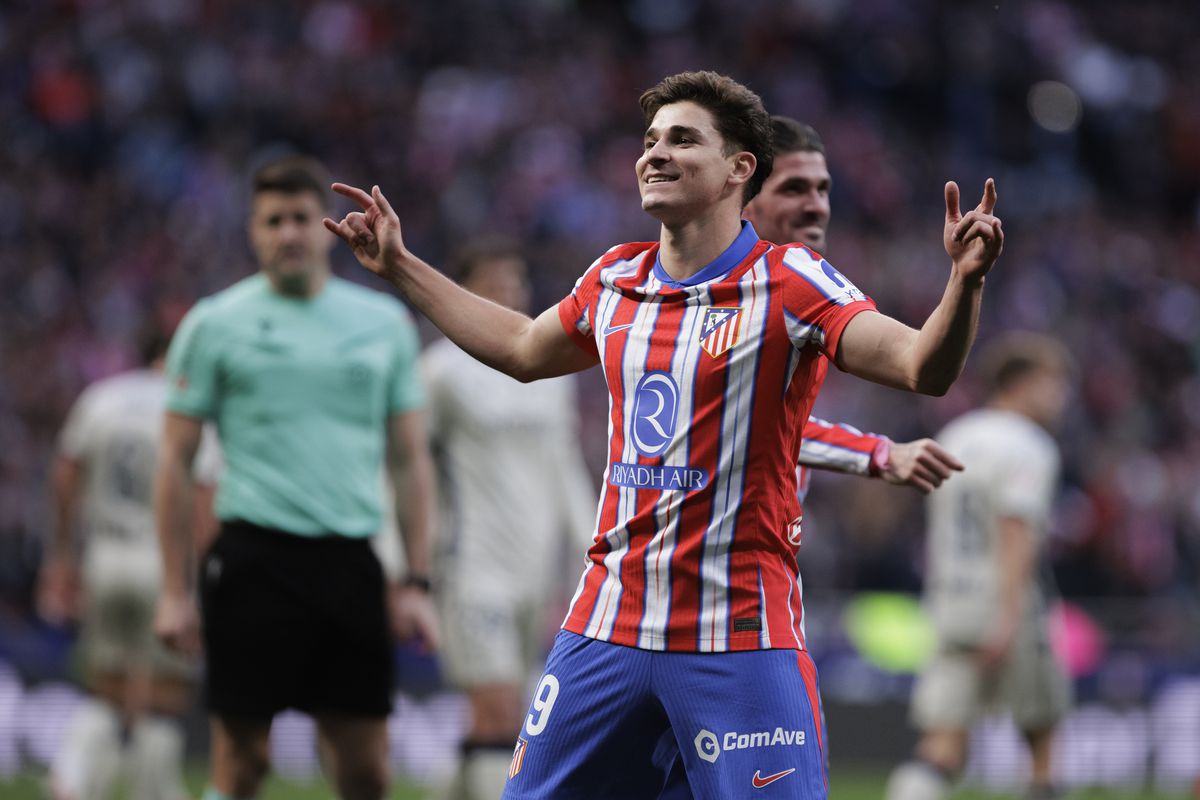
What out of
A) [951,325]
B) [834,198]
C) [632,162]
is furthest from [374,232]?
[834,198]

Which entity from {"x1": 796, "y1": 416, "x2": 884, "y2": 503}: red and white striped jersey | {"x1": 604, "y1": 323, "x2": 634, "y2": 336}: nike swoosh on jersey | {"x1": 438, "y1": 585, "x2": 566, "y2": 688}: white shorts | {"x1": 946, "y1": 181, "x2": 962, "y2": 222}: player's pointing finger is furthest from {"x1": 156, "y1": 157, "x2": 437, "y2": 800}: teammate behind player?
{"x1": 946, "y1": 181, "x2": 962, "y2": 222}: player's pointing finger

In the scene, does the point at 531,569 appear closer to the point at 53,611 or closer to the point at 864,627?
the point at 53,611

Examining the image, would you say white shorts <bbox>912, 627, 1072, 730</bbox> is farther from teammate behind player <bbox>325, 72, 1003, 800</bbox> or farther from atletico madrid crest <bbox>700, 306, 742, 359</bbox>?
atletico madrid crest <bbox>700, 306, 742, 359</bbox>

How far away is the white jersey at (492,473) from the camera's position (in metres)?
7.89

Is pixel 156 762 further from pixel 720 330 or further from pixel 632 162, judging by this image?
pixel 632 162

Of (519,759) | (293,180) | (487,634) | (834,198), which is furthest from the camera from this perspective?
(834,198)

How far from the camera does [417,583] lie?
6340mm

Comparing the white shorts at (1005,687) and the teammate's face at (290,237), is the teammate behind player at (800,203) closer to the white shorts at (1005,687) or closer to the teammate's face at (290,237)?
the teammate's face at (290,237)

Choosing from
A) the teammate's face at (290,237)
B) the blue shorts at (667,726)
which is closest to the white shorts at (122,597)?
the teammate's face at (290,237)

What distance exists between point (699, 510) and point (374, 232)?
114 centimetres

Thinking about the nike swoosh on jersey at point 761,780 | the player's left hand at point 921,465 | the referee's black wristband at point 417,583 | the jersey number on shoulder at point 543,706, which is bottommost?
the nike swoosh on jersey at point 761,780

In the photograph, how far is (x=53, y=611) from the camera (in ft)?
28.5

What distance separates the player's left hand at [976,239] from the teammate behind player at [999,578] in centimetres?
509

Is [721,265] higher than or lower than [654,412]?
higher
